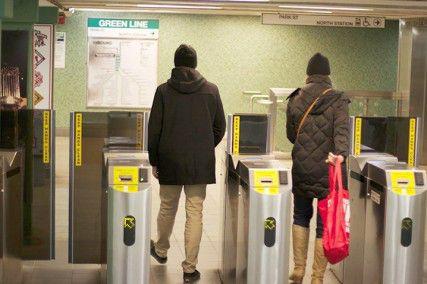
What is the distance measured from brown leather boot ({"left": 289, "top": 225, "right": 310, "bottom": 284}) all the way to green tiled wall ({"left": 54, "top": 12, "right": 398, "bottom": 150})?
1008cm

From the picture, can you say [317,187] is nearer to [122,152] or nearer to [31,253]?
[122,152]

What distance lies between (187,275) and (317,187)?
1153 millimetres

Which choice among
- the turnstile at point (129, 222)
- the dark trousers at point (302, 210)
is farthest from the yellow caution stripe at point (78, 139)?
the dark trousers at point (302, 210)

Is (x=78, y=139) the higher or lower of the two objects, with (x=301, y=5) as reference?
lower

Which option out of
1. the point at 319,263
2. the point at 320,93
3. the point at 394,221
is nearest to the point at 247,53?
the point at 320,93

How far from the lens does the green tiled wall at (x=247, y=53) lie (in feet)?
51.8

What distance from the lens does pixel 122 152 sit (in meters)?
5.65

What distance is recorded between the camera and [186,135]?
5734 mm

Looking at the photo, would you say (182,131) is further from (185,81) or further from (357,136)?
(357,136)

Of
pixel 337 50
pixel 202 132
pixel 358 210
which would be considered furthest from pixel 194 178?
pixel 337 50

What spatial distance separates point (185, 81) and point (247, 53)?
10.4 meters

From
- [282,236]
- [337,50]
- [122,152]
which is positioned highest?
[337,50]

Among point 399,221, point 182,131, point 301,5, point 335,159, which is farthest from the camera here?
point 301,5

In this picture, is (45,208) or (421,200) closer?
(421,200)
